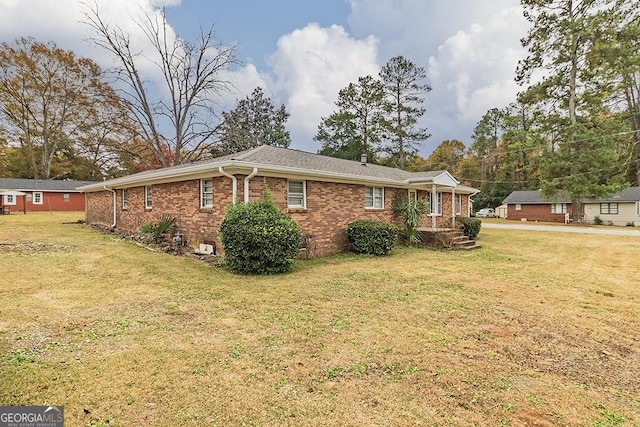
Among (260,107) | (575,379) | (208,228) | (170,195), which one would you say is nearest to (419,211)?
(208,228)

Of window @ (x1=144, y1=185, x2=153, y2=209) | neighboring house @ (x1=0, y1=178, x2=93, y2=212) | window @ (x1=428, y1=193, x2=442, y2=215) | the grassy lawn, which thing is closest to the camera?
the grassy lawn

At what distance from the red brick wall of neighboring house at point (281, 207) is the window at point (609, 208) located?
2970 centimetres

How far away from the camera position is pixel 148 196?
13578 mm

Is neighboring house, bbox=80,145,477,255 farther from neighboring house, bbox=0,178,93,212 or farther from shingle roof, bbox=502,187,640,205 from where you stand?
shingle roof, bbox=502,187,640,205

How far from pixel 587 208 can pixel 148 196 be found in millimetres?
39366

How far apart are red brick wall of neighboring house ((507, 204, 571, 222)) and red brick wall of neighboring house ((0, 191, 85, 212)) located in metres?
48.9

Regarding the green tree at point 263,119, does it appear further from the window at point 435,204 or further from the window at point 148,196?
the window at point 148,196

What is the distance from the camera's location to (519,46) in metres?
27.4

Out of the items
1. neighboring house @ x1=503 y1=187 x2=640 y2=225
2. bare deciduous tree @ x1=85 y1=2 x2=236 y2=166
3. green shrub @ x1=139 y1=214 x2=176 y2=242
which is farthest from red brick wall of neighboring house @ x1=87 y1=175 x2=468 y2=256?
neighboring house @ x1=503 y1=187 x2=640 y2=225

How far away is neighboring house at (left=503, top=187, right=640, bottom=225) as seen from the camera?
Result: 1181 inches

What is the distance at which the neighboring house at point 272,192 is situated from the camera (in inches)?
365

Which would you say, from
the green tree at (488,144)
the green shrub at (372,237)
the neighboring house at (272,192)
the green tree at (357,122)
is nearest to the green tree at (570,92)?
the green tree at (357,122)

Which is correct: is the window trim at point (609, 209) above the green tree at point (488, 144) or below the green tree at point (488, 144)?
below

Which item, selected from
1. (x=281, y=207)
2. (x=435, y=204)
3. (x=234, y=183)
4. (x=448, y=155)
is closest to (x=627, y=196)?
(x=448, y=155)
